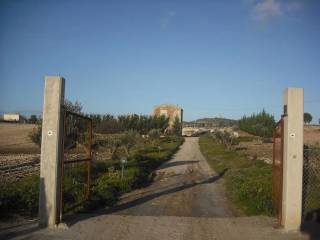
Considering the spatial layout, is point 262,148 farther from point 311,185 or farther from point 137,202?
point 311,185

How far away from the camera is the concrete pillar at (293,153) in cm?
948

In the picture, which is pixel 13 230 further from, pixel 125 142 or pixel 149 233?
pixel 125 142

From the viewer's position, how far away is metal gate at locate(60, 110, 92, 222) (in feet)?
34.9

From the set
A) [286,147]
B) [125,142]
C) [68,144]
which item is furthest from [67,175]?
[125,142]

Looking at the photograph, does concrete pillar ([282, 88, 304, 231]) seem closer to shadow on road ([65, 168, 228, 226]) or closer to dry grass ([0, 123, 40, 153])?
shadow on road ([65, 168, 228, 226])

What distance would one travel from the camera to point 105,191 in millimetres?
14234

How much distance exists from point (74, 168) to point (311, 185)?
372 inches

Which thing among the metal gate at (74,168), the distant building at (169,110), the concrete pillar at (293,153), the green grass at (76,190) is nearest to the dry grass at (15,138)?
the metal gate at (74,168)

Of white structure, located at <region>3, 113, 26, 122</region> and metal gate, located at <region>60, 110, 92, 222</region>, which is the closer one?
metal gate, located at <region>60, 110, 92, 222</region>

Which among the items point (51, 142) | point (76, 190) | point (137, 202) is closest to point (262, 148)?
point (137, 202)

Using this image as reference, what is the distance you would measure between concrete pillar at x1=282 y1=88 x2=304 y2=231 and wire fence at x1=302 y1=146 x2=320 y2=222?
1049mm

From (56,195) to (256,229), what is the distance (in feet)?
13.7

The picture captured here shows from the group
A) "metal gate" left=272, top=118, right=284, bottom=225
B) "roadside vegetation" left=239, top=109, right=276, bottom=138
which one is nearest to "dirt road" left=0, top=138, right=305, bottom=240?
"metal gate" left=272, top=118, right=284, bottom=225

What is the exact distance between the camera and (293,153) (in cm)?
955
